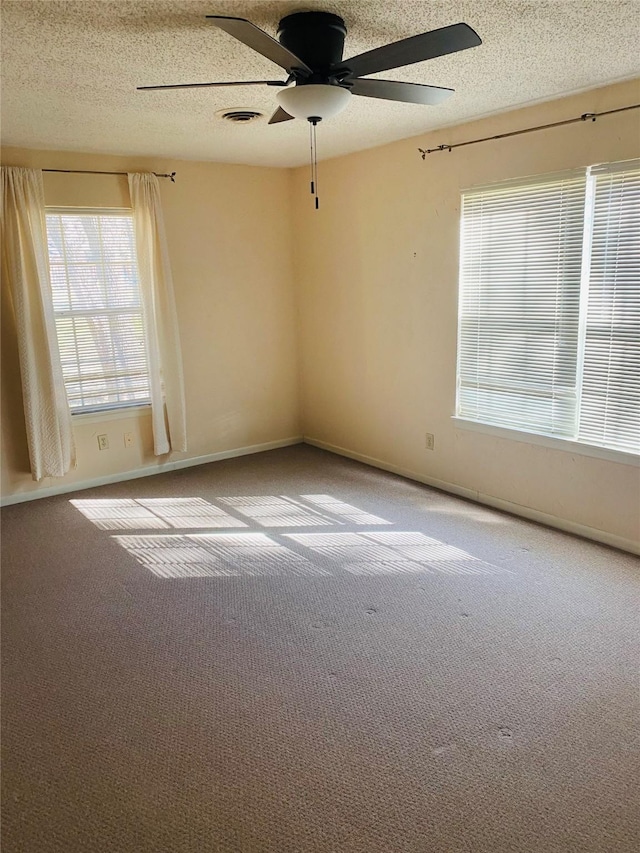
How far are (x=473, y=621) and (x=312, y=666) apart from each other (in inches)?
31.0

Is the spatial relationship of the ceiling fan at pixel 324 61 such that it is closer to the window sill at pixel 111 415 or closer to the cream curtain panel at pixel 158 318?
the cream curtain panel at pixel 158 318

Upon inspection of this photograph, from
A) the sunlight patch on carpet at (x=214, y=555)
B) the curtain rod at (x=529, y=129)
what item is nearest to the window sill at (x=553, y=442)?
the sunlight patch on carpet at (x=214, y=555)

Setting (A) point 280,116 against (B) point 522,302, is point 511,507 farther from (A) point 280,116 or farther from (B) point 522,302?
(A) point 280,116

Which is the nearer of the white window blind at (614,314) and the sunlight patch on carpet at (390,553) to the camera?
the white window blind at (614,314)

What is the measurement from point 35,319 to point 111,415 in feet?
2.99

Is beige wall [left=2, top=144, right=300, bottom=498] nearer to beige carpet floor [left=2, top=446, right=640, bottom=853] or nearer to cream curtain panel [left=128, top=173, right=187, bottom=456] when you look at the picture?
cream curtain panel [left=128, top=173, right=187, bottom=456]

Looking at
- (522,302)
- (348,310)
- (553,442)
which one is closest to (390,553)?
(553,442)

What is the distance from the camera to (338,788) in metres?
1.88

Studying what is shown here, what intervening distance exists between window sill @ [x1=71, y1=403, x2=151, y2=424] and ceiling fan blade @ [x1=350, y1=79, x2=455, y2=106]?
3.12 m

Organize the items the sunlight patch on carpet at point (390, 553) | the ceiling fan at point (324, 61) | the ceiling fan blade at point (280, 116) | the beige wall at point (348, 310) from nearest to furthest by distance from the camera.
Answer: the ceiling fan at point (324, 61) → the ceiling fan blade at point (280, 116) → the sunlight patch on carpet at point (390, 553) → the beige wall at point (348, 310)

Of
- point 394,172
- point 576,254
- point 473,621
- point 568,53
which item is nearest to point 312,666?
point 473,621

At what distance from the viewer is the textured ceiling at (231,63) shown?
207 cm

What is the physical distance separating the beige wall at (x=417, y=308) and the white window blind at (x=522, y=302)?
12 cm

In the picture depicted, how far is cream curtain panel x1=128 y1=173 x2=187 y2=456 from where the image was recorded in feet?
14.8
